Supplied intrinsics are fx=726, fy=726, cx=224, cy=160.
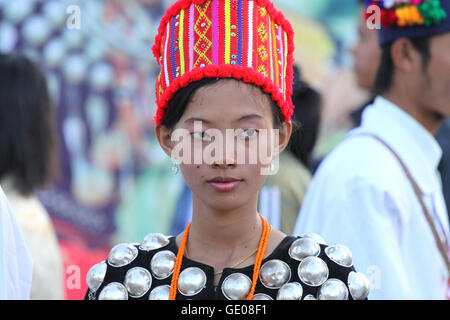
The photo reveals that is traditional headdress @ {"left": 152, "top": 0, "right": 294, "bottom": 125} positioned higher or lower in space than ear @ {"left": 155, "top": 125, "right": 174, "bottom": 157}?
higher

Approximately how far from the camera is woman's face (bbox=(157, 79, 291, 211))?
6.59 ft

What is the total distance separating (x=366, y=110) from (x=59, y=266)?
168 cm

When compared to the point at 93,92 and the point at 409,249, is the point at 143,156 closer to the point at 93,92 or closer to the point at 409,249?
the point at 93,92

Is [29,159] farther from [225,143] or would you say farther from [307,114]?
[225,143]

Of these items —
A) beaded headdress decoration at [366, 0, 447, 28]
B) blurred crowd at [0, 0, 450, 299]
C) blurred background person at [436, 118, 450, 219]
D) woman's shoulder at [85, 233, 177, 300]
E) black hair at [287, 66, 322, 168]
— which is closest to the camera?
woman's shoulder at [85, 233, 177, 300]

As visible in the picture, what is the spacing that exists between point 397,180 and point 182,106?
1282 mm

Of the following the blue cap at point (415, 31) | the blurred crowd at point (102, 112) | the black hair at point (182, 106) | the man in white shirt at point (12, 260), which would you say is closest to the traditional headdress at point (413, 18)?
the blue cap at point (415, 31)

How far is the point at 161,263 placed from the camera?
2.14 m

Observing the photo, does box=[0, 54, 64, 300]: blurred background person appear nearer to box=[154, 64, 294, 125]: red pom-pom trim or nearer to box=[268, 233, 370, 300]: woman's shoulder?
box=[154, 64, 294, 125]: red pom-pom trim

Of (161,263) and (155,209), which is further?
(155,209)

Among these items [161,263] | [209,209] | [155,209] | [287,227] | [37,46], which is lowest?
[155,209]

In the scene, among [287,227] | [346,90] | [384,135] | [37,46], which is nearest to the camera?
[384,135]

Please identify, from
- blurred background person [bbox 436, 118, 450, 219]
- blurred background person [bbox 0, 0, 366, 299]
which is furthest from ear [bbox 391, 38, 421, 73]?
blurred background person [bbox 0, 0, 366, 299]
